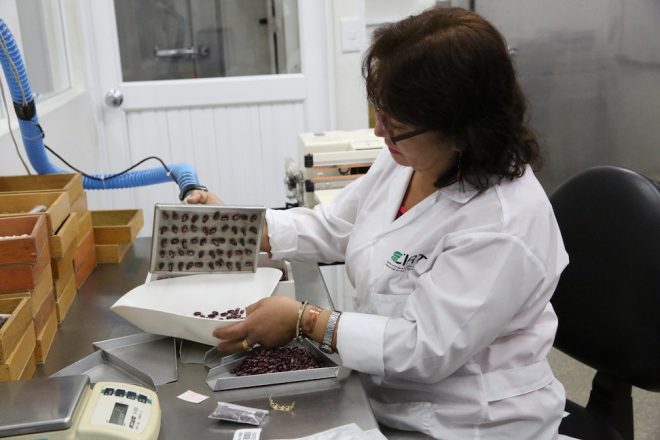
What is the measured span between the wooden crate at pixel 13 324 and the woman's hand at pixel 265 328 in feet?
1.04

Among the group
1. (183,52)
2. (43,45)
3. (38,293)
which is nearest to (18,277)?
(38,293)

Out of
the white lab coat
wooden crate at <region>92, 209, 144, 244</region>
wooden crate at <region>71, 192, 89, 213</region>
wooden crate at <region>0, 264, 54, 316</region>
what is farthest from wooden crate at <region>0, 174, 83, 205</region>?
the white lab coat

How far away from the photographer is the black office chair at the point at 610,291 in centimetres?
128

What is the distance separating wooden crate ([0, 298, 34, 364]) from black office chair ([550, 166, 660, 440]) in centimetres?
103

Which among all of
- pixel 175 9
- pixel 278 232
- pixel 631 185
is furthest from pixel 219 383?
pixel 175 9

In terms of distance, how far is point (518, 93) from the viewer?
111 cm

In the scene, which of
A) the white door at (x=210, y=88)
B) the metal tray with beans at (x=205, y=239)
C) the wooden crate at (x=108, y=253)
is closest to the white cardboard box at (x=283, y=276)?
the metal tray with beans at (x=205, y=239)

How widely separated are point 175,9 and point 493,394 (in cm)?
269

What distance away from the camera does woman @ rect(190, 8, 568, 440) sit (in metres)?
1.05

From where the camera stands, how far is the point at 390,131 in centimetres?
116

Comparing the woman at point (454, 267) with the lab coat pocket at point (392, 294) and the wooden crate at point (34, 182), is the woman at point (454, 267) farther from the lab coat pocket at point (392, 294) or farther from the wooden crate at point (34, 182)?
the wooden crate at point (34, 182)

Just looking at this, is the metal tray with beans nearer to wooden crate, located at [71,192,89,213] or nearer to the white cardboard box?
the white cardboard box

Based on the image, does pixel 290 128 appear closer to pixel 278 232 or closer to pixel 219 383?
pixel 278 232

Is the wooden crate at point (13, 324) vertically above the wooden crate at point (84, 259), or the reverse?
the wooden crate at point (13, 324)
